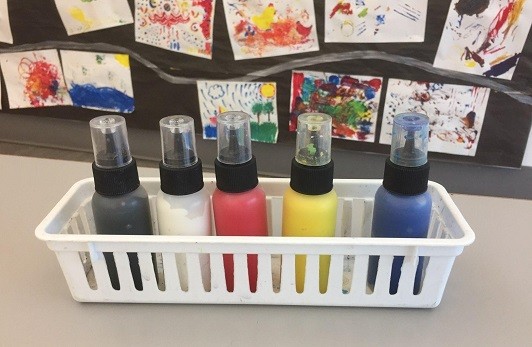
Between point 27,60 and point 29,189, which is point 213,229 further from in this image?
point 27,60

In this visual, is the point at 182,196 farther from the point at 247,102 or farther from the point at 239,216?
the point at 247,102

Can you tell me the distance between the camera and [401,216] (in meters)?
0.40

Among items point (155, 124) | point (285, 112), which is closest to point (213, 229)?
point (285, 112)

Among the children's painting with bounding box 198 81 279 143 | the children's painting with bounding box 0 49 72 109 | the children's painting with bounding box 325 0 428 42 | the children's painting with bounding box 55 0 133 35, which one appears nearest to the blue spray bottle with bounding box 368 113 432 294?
the children's painting with bounding box 325 0 428 42

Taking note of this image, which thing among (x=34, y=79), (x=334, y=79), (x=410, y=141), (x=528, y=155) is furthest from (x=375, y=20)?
(x=34, y=79)

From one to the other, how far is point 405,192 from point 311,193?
78 mm

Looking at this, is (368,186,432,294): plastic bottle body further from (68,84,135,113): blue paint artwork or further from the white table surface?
(68,84,135,113): blue paint artwork

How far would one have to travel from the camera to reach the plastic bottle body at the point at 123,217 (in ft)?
1.35

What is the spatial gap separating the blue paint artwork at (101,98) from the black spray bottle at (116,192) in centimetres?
72

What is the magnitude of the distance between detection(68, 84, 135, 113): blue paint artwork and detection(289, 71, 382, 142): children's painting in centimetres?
40

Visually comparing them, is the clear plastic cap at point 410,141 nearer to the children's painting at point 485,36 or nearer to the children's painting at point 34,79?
the children's painting at point 485,36

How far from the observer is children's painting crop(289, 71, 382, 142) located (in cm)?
97

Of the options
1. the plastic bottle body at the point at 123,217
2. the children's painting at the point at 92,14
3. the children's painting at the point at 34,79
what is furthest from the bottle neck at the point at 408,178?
the children's painting at the point at 34,79

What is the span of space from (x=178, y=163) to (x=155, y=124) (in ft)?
2.47
